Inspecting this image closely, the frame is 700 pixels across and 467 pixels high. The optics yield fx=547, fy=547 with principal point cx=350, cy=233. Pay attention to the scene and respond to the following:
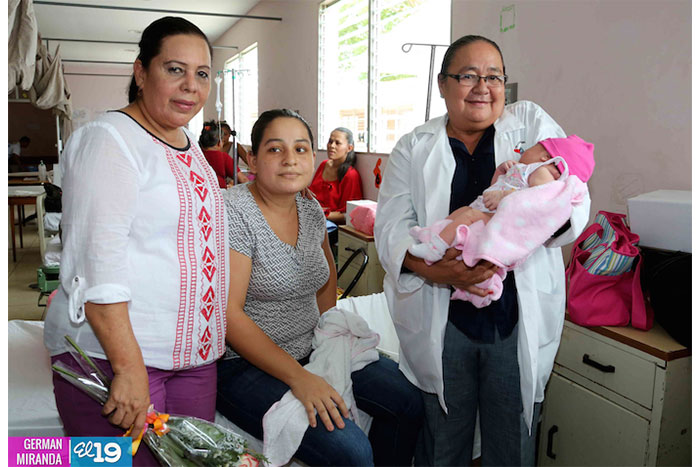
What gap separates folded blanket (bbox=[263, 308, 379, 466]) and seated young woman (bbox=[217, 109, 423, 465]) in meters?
0.03

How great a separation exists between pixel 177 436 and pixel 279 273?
52 cm

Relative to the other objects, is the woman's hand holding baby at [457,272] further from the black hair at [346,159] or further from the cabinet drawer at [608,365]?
the black hair at [346,159]

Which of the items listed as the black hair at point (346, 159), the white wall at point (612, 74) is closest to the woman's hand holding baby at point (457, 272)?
the white wall at point (612, 74)

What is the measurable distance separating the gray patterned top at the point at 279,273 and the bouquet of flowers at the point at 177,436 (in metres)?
0.35

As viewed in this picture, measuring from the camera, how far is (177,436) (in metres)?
1.21

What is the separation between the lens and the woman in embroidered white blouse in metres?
1.10

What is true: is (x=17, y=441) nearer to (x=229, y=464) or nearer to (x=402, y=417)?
(x=229, y=464)

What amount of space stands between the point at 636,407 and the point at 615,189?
3.42 ft

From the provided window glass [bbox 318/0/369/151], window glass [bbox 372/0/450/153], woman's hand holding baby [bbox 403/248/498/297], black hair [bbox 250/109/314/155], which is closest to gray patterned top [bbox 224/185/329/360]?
black hair [bbox 250/109/314/155]

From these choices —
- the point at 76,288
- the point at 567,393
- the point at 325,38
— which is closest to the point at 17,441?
the point at 76,288

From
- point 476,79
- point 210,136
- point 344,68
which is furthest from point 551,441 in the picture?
point 344,68

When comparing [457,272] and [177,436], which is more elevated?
[457,272]

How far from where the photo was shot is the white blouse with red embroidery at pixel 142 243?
1089mm

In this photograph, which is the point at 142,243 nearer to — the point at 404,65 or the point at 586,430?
the point at 586,430
